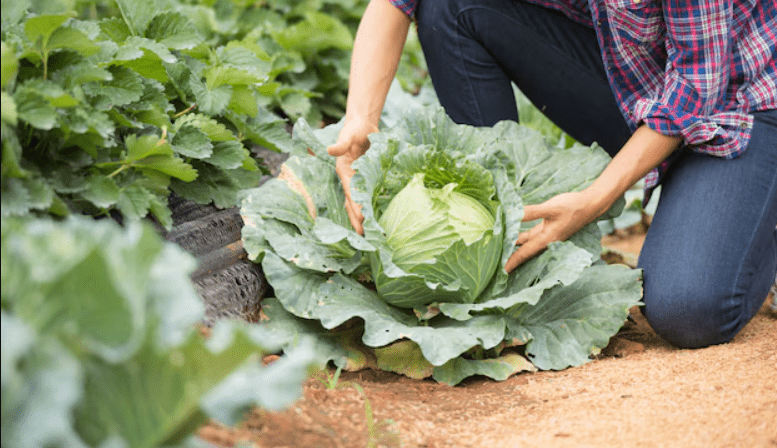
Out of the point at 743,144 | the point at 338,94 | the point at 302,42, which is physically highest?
the point at 743,144

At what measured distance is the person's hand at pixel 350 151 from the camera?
1.96 metres

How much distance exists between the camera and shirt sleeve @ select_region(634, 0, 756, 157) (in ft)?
6.00

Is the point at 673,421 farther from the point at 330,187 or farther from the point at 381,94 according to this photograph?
the point at 381,94

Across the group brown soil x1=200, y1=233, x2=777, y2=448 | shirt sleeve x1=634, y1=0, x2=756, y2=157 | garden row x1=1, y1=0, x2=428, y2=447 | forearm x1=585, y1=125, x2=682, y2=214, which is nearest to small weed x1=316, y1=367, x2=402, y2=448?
brown soil x1=200, y1=233, x2=777, y2=448

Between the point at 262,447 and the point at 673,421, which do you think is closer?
the point at 262,447

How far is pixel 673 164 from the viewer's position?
225cm

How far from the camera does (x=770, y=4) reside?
80.9 inches

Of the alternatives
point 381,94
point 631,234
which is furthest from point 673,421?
point 631,234

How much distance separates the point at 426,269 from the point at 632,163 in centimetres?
74

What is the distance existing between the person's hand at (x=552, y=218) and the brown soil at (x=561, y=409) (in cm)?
37

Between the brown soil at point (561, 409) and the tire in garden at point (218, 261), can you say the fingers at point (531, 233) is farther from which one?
the tire in garden at point (218, 261)

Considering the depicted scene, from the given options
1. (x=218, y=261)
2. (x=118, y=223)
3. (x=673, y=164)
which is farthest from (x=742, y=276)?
(x=118, y=223)

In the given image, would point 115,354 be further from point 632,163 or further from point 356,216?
point 632,163

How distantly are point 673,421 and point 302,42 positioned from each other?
2.63 metres
